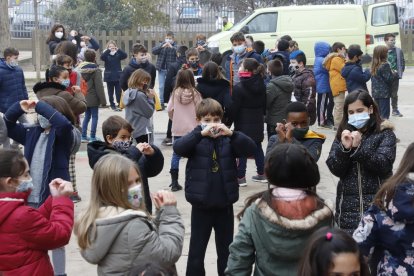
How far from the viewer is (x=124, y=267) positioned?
154 inches

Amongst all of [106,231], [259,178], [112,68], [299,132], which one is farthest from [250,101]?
[112,68]

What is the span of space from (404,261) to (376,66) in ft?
31.5

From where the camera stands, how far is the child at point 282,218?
378 centimetres

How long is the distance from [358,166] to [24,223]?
7.05ft

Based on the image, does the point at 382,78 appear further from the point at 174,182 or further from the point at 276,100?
the point at 174,182

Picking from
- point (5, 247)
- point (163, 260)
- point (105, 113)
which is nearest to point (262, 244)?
point (163, 260)

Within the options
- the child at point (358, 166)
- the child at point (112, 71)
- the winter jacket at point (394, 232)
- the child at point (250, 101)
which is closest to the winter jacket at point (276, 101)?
the child at point (250, 101)

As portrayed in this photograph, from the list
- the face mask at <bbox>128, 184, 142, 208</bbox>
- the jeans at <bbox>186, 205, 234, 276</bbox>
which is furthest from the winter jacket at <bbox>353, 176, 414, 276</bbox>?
the jeans at <bbox>186, 205, 234, 276</bbox>

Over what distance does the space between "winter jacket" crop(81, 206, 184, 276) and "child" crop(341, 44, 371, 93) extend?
9.04 meters

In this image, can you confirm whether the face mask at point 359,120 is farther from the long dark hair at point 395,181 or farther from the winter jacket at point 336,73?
the winter jacket at point 336,73

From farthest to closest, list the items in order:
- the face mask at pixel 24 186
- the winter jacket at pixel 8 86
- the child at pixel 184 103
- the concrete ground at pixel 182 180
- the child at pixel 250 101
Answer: the winter jacket at pixel 8 86 → the child at pixel 184 103 → the child at pixel 250 101 → the concrete ground at pixel 182 180 → the face mask at pixel 24 186

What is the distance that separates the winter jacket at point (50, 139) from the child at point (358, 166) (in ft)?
7.11

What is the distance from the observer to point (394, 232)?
4.04 metres

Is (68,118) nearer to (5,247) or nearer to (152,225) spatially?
(5,247)
